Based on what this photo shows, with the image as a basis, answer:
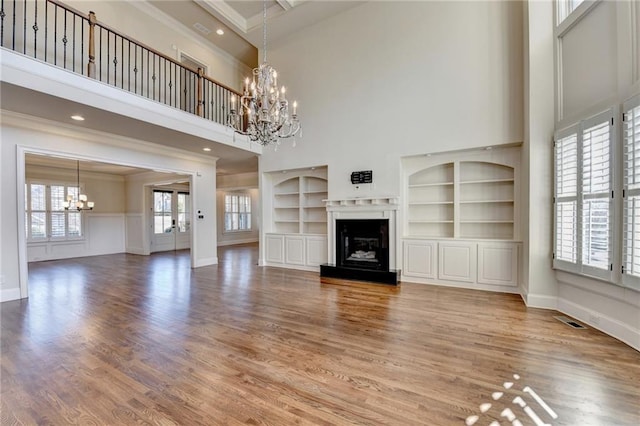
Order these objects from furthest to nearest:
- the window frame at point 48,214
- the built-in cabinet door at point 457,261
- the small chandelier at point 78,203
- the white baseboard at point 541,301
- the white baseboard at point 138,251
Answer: the white baseboard at point 138,251 < the window frame at point 48,214 < the small chandelier at point 78,203 < the built-in cabinet door at point 457,261 < the white baseboard at point 541,301

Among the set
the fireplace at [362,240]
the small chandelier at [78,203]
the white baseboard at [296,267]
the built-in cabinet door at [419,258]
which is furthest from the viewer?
the small chandelier at [78,203]

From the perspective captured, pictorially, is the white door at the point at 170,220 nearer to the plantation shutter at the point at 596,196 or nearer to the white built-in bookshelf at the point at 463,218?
the white built-in bookshelf at the point at 463,218

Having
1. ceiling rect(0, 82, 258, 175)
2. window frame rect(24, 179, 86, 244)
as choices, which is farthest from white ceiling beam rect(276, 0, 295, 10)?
window frame rect(24, 179, 86, 244)

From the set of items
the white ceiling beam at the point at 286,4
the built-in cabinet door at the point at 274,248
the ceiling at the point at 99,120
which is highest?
the white ceiling beam at the point at 286,4

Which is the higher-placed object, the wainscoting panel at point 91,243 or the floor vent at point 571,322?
the wainscoting panel at point 91,243

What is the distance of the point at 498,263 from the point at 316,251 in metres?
3.69

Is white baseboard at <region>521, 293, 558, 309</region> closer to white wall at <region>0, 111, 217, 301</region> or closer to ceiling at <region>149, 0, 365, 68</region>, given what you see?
ceiling at <region>149, 0, 365, 68</region>

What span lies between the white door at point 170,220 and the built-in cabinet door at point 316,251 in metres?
5.64

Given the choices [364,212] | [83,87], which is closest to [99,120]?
[83,87]

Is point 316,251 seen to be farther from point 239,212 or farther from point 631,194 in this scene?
point 239,212

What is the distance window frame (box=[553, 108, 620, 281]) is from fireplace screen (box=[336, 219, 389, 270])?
272 centimetres

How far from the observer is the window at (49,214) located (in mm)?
8414

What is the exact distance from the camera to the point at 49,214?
883 cm

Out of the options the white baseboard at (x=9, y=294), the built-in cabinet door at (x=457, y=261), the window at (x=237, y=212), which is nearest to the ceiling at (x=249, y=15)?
the built-in cabinet door at (x=457, y=261)
